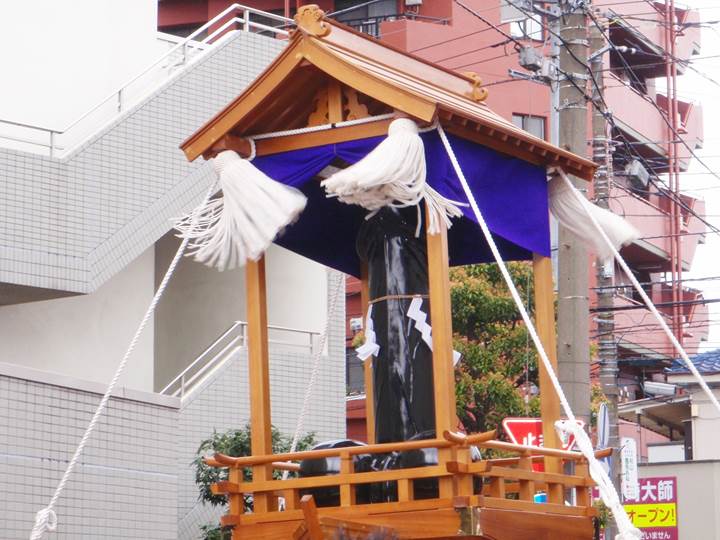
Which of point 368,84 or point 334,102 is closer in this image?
point 368,84

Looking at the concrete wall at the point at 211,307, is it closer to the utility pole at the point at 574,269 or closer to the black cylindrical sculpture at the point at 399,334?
the utility pole at the point at 574,269

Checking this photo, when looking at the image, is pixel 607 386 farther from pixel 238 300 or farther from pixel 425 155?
pixel 425 155

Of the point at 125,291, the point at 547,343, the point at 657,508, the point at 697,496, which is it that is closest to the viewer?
the point at 547,343

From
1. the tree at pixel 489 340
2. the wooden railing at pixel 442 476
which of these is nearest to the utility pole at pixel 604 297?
the tree at pixel 489 340

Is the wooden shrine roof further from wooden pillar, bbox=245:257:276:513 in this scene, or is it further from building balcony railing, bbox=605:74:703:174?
building balcony railing, bbox=605:74:703:174

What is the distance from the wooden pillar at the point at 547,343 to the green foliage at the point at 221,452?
5515mm

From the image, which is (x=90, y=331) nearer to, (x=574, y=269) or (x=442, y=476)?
(x=574, y=269)

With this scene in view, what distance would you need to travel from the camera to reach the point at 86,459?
13695 millimetres

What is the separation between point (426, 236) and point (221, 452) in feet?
21.2

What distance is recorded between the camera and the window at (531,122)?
3391 cm

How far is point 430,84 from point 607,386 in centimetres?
1027

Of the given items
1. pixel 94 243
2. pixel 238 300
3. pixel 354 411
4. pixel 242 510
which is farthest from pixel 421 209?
pixel 354 411

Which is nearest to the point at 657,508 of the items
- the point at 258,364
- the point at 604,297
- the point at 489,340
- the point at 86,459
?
the point at 489,340

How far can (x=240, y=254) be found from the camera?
402 inches
